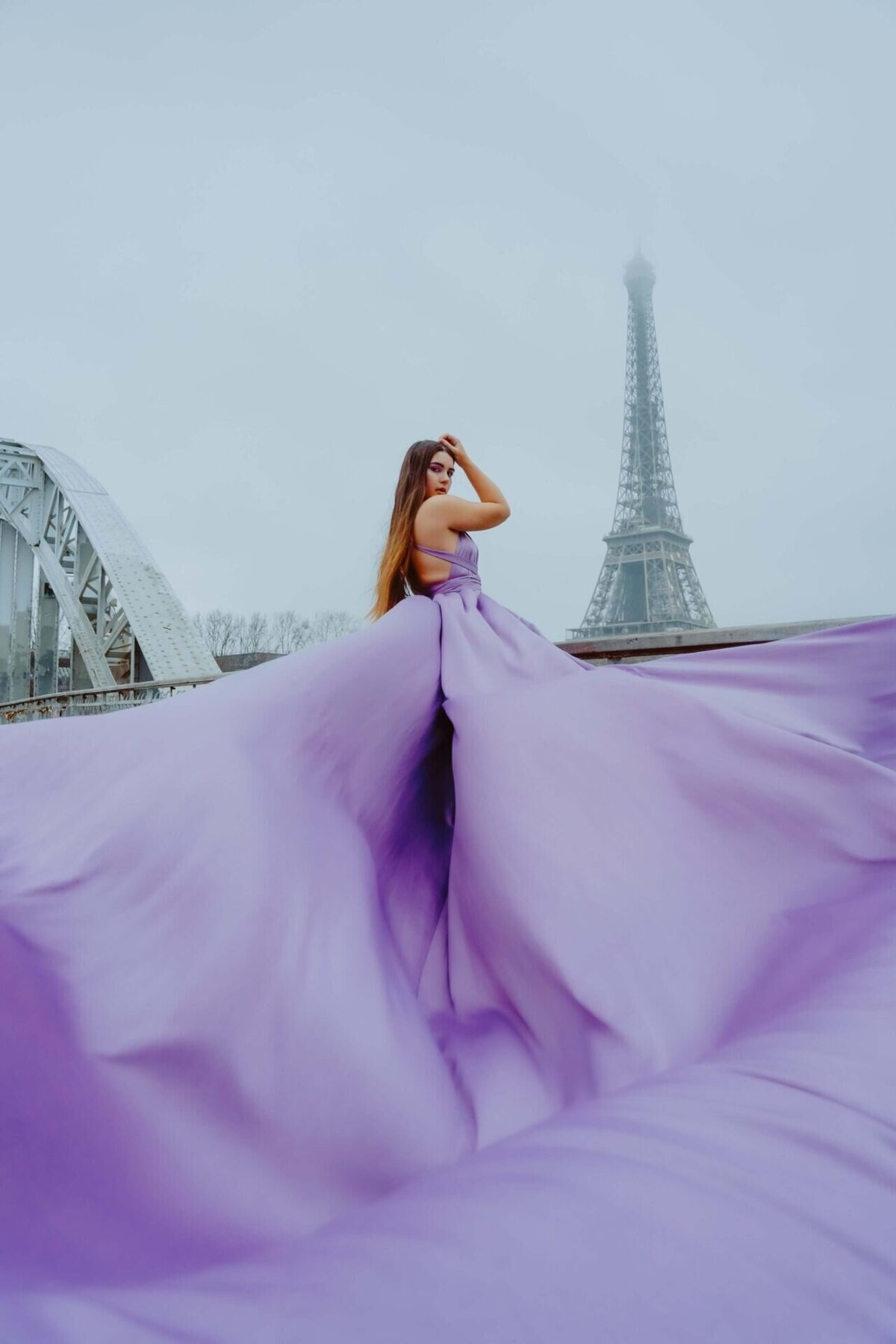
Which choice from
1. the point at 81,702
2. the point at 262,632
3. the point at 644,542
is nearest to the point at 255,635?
the point at 262,632

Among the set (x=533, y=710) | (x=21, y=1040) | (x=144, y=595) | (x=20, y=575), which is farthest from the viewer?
(x=20, y=575)

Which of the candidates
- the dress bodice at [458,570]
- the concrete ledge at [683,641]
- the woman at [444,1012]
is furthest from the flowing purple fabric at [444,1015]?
the concrete ledge at [683,641]

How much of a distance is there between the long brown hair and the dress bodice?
64 millimetres

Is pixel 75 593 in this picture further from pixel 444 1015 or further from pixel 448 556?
pixel 444 1015

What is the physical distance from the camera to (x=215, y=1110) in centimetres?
104

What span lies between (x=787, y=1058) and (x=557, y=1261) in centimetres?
40

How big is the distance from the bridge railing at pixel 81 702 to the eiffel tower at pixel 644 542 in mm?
21489

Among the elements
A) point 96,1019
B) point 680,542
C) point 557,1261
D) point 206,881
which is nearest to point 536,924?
point 206,881

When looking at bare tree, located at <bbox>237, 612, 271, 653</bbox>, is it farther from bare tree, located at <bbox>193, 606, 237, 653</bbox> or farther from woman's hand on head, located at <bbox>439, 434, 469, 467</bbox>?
woman's hand on head, located at <bbox>439, 434, 469, 467</bbox>

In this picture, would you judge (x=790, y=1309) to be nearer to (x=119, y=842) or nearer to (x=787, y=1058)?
(x=787, y=1058)

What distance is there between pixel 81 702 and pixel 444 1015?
6639 mm

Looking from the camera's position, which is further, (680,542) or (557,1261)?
(680,542)

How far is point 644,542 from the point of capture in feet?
104

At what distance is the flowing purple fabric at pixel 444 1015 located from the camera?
26.9 inches
